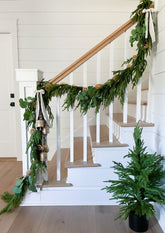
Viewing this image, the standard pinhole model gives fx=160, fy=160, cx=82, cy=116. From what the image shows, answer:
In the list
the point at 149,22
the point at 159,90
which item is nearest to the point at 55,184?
the point at 159,90

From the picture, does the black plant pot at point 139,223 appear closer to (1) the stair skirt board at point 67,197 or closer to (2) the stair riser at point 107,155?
(1) the stair skirt board at point 67,197

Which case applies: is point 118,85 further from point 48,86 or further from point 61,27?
point 61,27

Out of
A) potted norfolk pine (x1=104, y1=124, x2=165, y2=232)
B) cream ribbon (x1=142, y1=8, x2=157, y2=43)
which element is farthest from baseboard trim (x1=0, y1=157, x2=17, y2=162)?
cream ribbon (x1=142, y1=8, x2=157, y2=43)

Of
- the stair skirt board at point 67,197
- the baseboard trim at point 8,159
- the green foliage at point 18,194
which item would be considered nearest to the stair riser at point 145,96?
the stair skirt board at point 67,197

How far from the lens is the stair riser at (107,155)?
4.89 feet

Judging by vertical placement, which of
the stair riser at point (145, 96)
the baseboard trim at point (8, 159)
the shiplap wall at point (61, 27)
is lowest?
the baseboard trim at point (8, 159)

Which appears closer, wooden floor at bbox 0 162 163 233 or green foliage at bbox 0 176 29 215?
wooden floor at bbox 0 162 163 233

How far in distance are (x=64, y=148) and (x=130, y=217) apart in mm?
1474

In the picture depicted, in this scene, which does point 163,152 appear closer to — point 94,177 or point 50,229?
point 94,177

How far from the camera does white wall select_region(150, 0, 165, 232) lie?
51.9 inches

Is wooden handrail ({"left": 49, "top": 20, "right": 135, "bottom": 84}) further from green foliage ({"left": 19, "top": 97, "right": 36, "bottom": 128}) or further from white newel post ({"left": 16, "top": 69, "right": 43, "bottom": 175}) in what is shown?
green foliage ({"left": 19, "top": 97, "right": 36, "bottom": 128})

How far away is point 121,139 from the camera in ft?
5.00

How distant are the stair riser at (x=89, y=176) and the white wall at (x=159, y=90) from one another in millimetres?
490

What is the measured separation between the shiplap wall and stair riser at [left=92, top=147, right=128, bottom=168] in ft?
4.60
